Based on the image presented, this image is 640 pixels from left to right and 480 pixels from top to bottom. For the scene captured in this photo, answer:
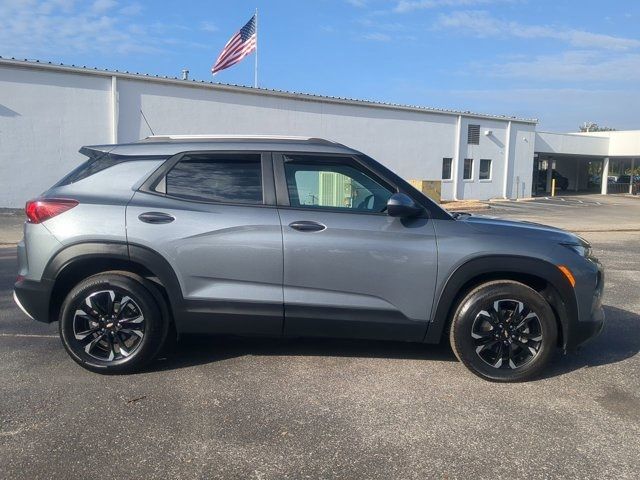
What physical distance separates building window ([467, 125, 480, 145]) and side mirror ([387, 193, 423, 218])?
29446mm

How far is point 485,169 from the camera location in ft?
111

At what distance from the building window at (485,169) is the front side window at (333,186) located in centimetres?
3059

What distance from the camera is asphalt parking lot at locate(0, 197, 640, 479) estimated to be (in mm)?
3143

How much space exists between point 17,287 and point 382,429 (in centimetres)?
304

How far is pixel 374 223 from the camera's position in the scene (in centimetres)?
428

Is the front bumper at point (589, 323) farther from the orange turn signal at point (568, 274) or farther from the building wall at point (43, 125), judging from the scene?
the building wall at point (43, 125)

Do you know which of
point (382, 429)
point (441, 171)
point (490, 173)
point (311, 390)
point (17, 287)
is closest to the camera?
point (382, 429)

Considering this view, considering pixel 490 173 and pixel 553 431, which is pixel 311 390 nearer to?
pixel 553 431

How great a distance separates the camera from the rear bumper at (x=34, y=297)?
4.32 metres

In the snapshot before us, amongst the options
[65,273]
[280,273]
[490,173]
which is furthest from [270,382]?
[490,173]

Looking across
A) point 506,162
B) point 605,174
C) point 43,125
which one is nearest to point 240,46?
point 43,125

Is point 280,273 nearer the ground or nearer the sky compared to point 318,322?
nearer the sky

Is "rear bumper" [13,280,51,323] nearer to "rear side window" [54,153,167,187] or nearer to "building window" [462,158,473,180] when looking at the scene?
"rear side window" [54,153,167,187]

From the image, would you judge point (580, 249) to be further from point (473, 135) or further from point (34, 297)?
point (473, 135)
